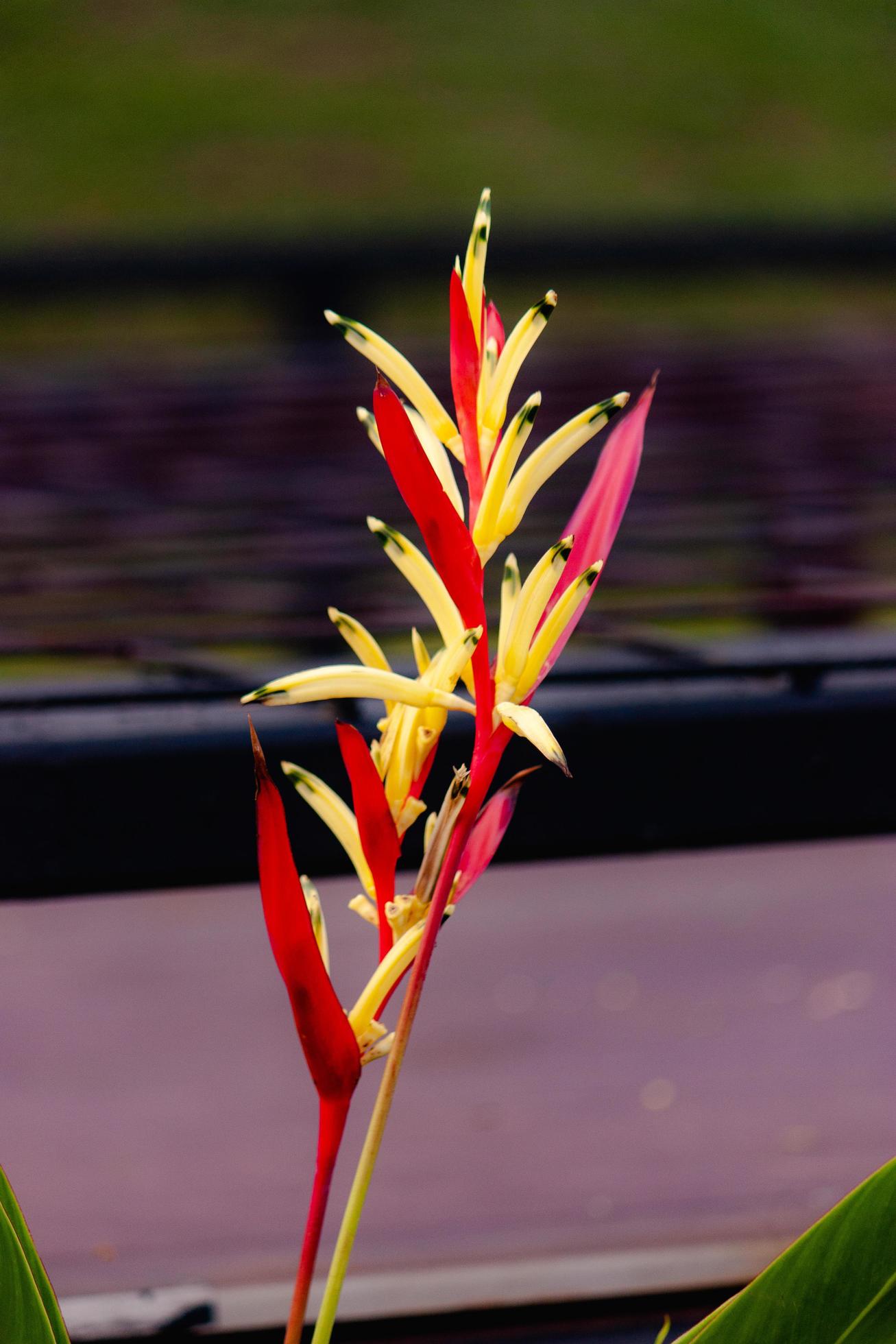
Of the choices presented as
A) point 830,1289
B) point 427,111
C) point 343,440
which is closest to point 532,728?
point 830,1289

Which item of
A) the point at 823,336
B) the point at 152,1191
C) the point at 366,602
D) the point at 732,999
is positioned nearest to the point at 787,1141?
the point at 732,999

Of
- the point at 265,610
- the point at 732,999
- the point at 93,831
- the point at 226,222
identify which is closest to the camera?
the point at 93,831

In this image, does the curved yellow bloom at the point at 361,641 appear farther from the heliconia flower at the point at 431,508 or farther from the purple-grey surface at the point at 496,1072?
the purple-grey surface at the point at 496,1072

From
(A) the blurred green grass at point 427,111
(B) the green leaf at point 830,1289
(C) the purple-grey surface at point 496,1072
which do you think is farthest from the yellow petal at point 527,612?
(A) the blurred green grass at point 427,111

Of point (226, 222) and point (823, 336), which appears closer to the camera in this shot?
point (823, 336)

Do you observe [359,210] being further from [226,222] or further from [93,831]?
[93,831]

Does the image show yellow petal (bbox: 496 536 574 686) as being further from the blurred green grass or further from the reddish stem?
the blurred green grass

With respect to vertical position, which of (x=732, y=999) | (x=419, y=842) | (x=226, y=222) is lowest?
(x=732, y=999)
